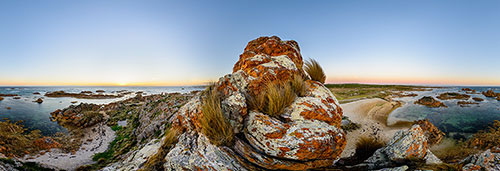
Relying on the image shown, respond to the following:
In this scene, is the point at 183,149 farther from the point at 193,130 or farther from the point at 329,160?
the point at 329,160

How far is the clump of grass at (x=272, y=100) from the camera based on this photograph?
3.27 m

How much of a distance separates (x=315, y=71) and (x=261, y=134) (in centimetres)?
321

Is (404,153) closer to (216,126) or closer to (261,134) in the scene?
(261,134)

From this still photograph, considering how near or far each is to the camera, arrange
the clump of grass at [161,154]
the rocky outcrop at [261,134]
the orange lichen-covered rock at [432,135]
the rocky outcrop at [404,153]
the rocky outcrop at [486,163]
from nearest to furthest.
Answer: the rocky outcrop at [261,134]
the clump of grass at [161,154]
the rocky outcrop at [486,163]
the rocky outcrop at [404,153]
the orange lichen-covered rock at [432,135]

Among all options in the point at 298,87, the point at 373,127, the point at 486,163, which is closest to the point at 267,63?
the point at 298,87

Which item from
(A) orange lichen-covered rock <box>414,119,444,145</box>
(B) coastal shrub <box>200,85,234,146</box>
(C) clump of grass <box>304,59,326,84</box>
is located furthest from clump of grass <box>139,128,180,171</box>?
(A) orange lichen-covered rock <box>414,119,444,145</box>

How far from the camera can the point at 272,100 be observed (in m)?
3.26

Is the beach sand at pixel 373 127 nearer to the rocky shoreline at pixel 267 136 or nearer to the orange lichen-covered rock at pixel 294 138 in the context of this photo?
the rocky shoreline at pixel 267 136

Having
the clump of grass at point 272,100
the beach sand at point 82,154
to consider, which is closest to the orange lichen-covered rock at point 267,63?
the clump of grass at point 272,100

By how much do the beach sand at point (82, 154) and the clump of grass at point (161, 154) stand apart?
333 centimetres

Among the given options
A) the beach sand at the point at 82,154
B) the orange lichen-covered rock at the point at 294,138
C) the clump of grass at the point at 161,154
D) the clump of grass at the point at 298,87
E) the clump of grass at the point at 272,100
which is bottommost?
the beach sand at the point at 82,154

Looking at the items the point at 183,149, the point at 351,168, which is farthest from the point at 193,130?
the point at 351,168

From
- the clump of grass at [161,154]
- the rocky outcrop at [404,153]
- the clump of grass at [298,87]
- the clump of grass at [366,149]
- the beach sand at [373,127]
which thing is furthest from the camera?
the beach sand at [373,127]

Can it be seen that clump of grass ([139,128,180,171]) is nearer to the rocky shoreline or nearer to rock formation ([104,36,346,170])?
the rocky shoreline
